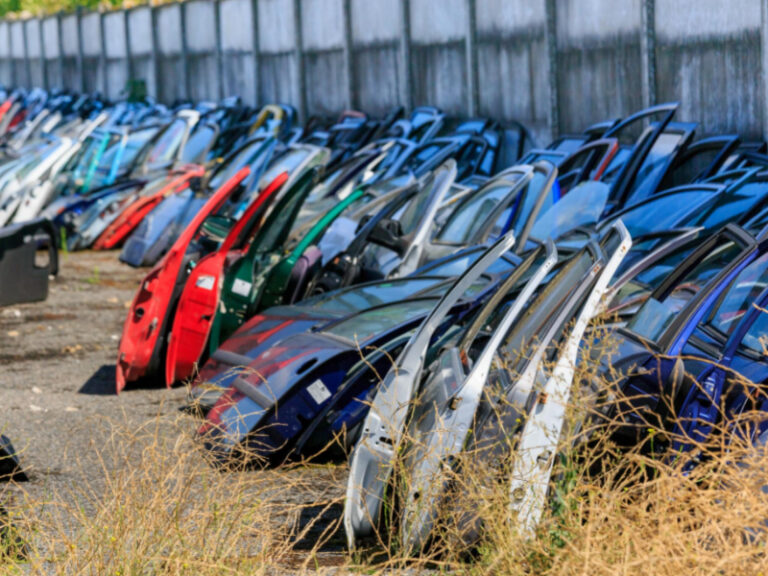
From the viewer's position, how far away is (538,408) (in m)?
4.88

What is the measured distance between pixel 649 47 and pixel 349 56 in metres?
8.74

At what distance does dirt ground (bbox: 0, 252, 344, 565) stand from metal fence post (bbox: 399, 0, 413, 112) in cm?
607

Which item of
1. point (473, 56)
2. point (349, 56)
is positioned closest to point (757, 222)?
point (473, 56)

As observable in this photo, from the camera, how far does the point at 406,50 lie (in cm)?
1842

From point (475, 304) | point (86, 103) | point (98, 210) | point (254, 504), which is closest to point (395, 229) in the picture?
point (475, 304)

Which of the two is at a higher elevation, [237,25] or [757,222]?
[237,25]

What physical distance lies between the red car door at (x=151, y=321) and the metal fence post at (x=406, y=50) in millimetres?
10045

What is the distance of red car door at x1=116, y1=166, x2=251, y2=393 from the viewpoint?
861cm

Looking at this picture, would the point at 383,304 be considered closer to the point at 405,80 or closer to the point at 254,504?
the point at 254,504

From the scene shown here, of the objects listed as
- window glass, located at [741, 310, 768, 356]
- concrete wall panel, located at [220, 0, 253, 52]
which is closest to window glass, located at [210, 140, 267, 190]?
concrete wall panel, located at [220, 0, 253, 52]

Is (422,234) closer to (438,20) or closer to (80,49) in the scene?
(438,20)

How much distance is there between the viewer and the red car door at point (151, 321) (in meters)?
8.61

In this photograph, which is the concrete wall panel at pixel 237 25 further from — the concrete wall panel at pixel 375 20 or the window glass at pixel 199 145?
the window glass at pixel 199 145

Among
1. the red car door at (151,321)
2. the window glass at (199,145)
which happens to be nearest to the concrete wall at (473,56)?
the window glass at (199,145)
